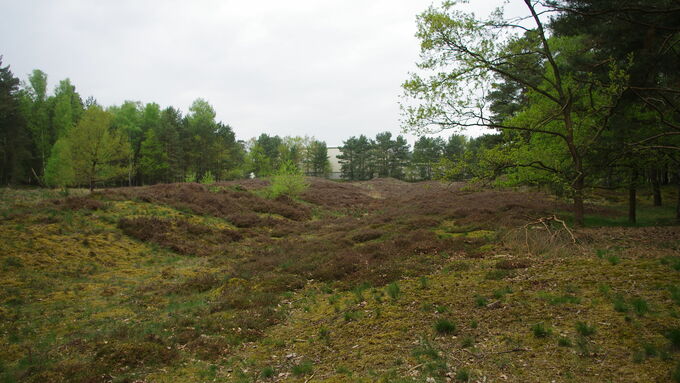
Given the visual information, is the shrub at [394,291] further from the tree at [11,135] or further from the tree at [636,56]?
the tree at [11,135]

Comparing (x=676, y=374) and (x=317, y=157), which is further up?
(x=317, y=157)

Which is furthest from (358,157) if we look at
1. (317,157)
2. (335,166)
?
(335,166)

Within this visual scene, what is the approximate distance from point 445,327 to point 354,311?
223 cm

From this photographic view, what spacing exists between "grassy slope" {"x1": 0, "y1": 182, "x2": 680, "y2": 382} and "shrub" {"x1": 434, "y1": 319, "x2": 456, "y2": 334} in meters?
0.10

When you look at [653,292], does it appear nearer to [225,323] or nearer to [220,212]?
[225,323]


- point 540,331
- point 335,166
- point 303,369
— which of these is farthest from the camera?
point 335,166

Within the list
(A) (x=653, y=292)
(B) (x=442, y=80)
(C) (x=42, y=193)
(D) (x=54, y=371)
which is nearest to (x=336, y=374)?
(D) (x=54, y=371)

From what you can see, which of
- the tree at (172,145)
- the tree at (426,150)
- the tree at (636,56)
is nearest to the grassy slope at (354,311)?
the tree at (636,56)

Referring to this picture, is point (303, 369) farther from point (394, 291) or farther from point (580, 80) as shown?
point (580, 80)

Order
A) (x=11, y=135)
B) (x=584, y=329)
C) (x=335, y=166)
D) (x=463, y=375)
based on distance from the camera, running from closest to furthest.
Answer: (x=463, y=375), (x=584, y=329), (x=11, y=135), (x=335, y=166)

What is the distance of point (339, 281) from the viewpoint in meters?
10.1

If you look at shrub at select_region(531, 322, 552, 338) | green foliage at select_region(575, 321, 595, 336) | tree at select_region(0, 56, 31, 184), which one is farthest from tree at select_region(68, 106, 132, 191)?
green foliage at select_region(575, 321, 595, 336)

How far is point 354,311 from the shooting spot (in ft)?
24.7

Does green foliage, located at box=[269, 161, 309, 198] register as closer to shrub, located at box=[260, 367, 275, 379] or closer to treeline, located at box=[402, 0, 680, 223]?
treeline, located at box=[402, 0, 680, 223]
